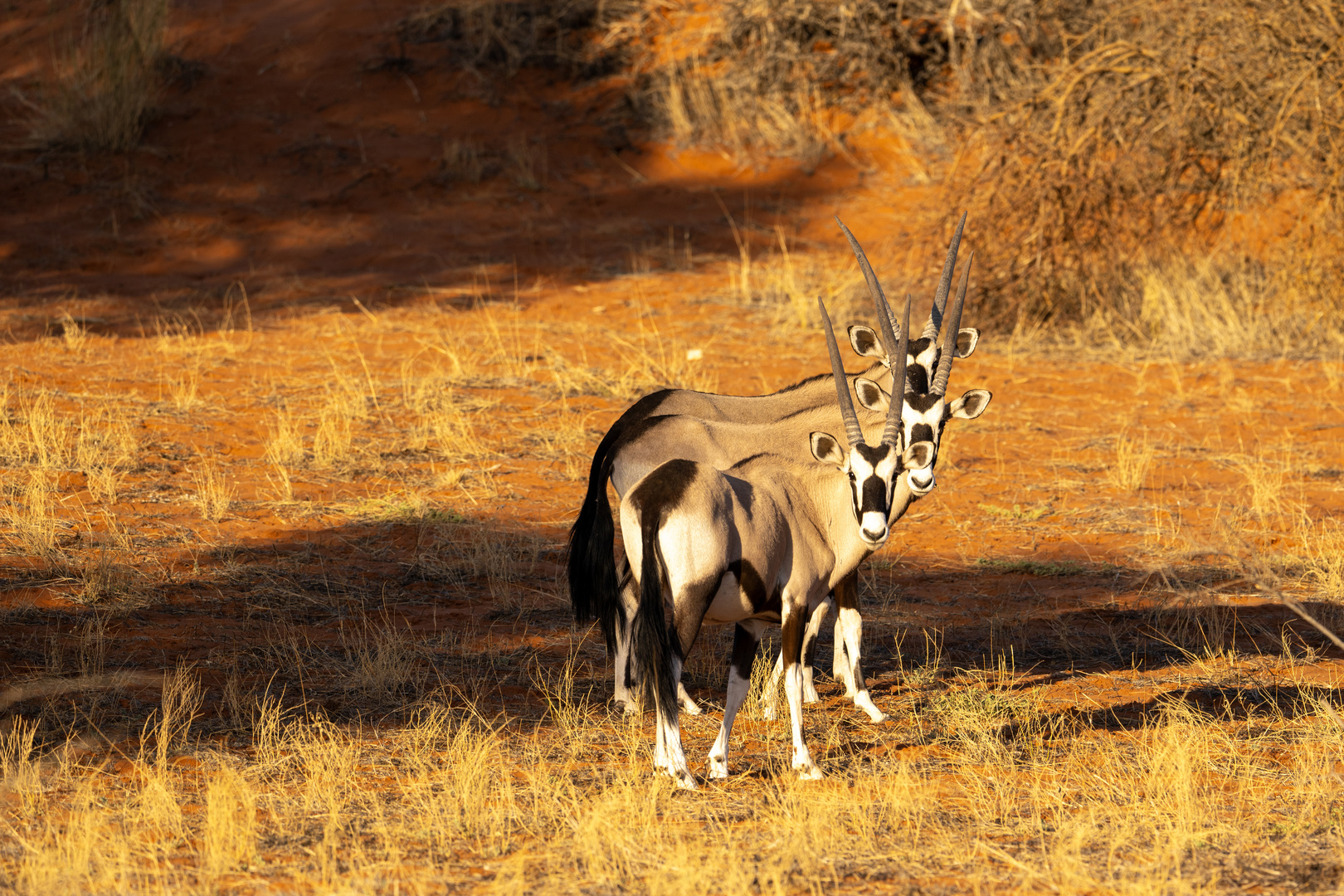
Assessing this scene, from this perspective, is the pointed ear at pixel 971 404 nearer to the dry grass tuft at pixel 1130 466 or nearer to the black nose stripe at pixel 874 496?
the black nose stripe at pixel 874 496

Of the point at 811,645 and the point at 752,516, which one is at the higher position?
the point at 752,516

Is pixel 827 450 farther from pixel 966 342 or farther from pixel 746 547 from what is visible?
pixel 966 342

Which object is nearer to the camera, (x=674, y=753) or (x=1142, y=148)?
(x=674, y=753)

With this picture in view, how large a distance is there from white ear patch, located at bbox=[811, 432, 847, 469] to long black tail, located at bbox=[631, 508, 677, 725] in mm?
675

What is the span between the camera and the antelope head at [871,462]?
16.1ft

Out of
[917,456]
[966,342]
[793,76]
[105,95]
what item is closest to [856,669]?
[917,456]

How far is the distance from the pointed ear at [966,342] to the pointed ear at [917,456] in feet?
5.91

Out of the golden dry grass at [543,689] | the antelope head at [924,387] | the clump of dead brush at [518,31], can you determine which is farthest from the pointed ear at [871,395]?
the clump of dead brush at [518,31]

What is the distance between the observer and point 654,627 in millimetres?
4684

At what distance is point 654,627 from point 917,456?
1231mm

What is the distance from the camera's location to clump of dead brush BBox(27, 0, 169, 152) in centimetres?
1922

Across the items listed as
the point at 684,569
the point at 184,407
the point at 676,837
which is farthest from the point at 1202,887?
the point at 184,407

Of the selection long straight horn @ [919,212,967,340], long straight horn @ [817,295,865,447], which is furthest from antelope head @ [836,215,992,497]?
long straight horn @ [817,295,865,447]

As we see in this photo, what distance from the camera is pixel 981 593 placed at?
7.76m
